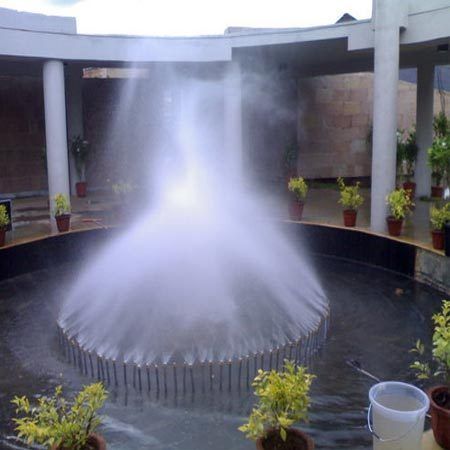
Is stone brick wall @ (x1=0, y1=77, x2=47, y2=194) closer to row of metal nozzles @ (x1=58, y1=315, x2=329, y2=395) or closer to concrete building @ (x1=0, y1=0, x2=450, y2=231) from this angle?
concrete building @ (x1=0, y1=0, x2=450, y2=231)

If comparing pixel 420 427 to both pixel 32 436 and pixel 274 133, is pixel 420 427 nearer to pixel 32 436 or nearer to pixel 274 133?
pixel 32 436

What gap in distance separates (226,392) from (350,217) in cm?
613

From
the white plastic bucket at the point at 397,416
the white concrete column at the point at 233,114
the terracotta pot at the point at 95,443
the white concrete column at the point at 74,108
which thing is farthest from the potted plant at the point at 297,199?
the terracotta pot at the point at 95,443

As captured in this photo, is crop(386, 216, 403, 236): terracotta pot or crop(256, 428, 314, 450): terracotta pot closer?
crop(256, 428, 314, 450): terracotta pot

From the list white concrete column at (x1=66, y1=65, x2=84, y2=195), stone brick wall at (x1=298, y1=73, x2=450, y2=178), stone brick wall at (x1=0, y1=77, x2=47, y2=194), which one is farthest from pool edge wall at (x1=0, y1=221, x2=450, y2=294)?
stone brick wall at (x1=298, y1=73, x2=450, y2=178)

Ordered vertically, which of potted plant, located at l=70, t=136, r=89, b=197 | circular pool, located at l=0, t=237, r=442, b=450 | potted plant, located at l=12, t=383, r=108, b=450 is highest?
potted plant, located at l=70, t=136, r=89, b=197

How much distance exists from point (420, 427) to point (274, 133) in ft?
49.8

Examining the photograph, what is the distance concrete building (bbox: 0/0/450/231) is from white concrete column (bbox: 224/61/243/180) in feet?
0.08

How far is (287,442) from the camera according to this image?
3.68 metres

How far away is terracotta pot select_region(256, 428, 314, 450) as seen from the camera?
3.64 meters

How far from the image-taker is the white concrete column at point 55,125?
1169 centimetres

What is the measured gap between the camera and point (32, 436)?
3.36 meters

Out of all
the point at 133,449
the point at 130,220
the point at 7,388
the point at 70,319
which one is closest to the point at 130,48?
the point at 130,220

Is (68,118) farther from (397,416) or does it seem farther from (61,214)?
(397,416)
